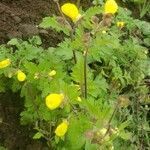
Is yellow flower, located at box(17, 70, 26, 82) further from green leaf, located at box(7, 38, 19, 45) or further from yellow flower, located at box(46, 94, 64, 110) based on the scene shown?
yellow flower, located at box(46, 94, 64, 110)

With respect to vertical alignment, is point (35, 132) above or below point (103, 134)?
below

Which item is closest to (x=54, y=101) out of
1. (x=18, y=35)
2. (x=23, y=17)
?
(x=18, y=35)

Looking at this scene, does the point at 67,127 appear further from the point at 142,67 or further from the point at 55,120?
the point at 142,67

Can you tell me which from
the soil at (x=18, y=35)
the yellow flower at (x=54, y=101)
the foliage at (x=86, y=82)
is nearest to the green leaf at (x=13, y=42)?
the foliage at (x=86, y=82)

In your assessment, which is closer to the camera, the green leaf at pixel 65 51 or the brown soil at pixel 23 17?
the green leaf at pixel 65 51

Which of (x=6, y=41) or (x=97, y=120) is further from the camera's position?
(x=6, y=41)

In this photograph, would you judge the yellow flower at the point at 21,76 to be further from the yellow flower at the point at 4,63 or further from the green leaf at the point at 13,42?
the green leaf at the point at 13,42

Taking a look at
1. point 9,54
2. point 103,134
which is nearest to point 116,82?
point 9,54

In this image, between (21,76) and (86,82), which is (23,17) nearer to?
(21,76)
